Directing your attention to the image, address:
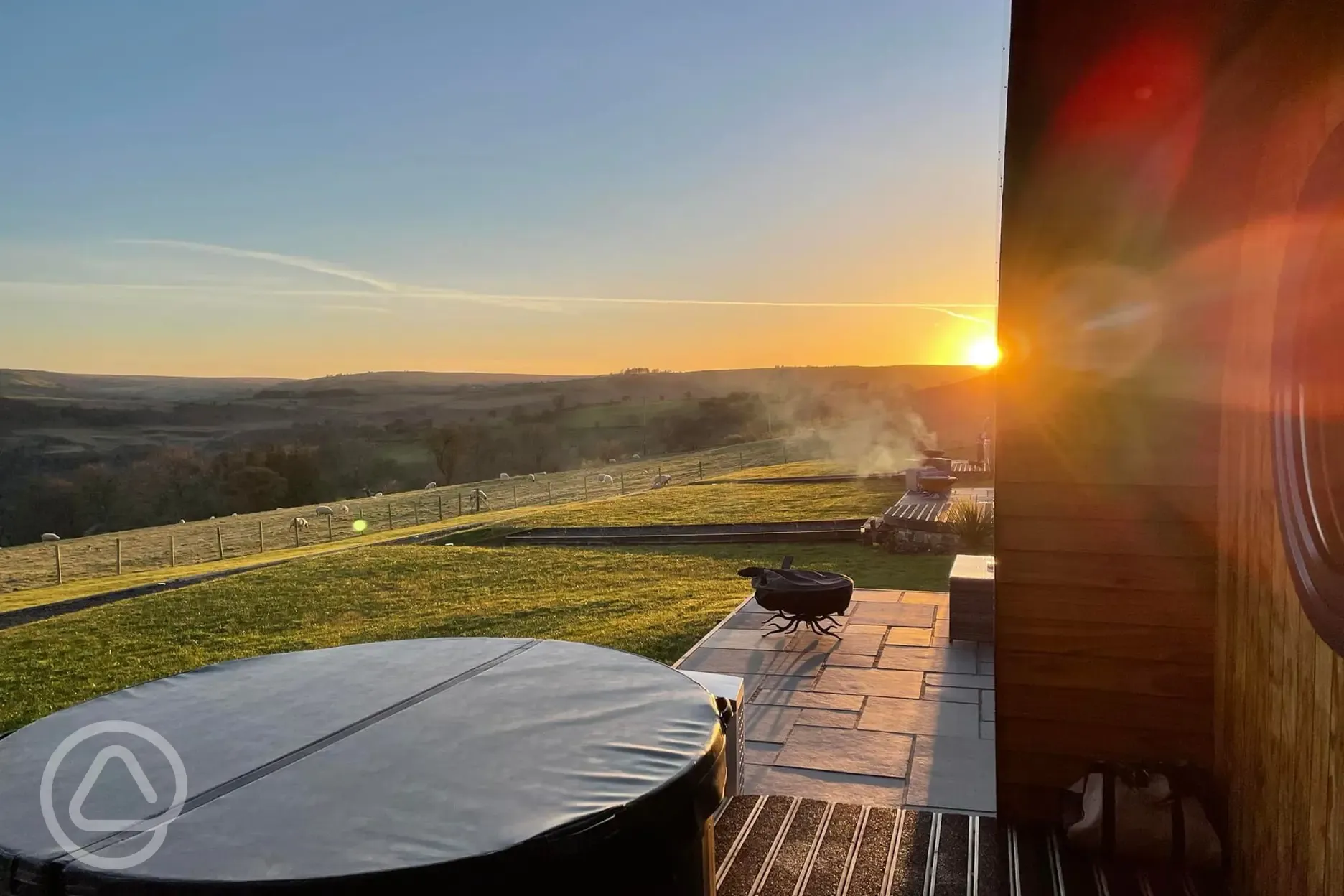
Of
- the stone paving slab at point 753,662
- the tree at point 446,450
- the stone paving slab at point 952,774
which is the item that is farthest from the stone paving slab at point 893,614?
the tree at point 446,450

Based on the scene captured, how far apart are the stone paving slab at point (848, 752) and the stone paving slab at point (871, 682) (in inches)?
28.4

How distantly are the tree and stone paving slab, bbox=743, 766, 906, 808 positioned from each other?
150 feet

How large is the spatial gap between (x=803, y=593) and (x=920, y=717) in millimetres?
1560

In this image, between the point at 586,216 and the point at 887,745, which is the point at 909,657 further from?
the point at 586,216

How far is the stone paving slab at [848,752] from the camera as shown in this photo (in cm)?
436

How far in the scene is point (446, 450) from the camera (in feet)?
158

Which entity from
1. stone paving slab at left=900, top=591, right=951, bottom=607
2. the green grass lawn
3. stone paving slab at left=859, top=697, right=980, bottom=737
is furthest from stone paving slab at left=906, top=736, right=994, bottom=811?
the green grass lawn

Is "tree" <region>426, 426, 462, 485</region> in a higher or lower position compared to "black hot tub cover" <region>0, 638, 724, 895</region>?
lower

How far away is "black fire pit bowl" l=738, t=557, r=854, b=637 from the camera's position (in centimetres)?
644

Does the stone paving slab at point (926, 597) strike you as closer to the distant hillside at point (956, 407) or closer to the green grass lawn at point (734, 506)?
the green grass lawn at point (734, 506)

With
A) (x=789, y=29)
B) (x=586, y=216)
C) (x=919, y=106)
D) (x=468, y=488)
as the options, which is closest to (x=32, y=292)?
(x=468, y=488)

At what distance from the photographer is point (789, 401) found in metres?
57.9

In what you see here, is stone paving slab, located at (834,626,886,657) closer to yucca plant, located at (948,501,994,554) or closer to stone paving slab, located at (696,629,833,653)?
stone paving slab, located at (696,629,833,653)

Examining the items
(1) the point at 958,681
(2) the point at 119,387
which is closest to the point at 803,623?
(1) the point at 958,681
